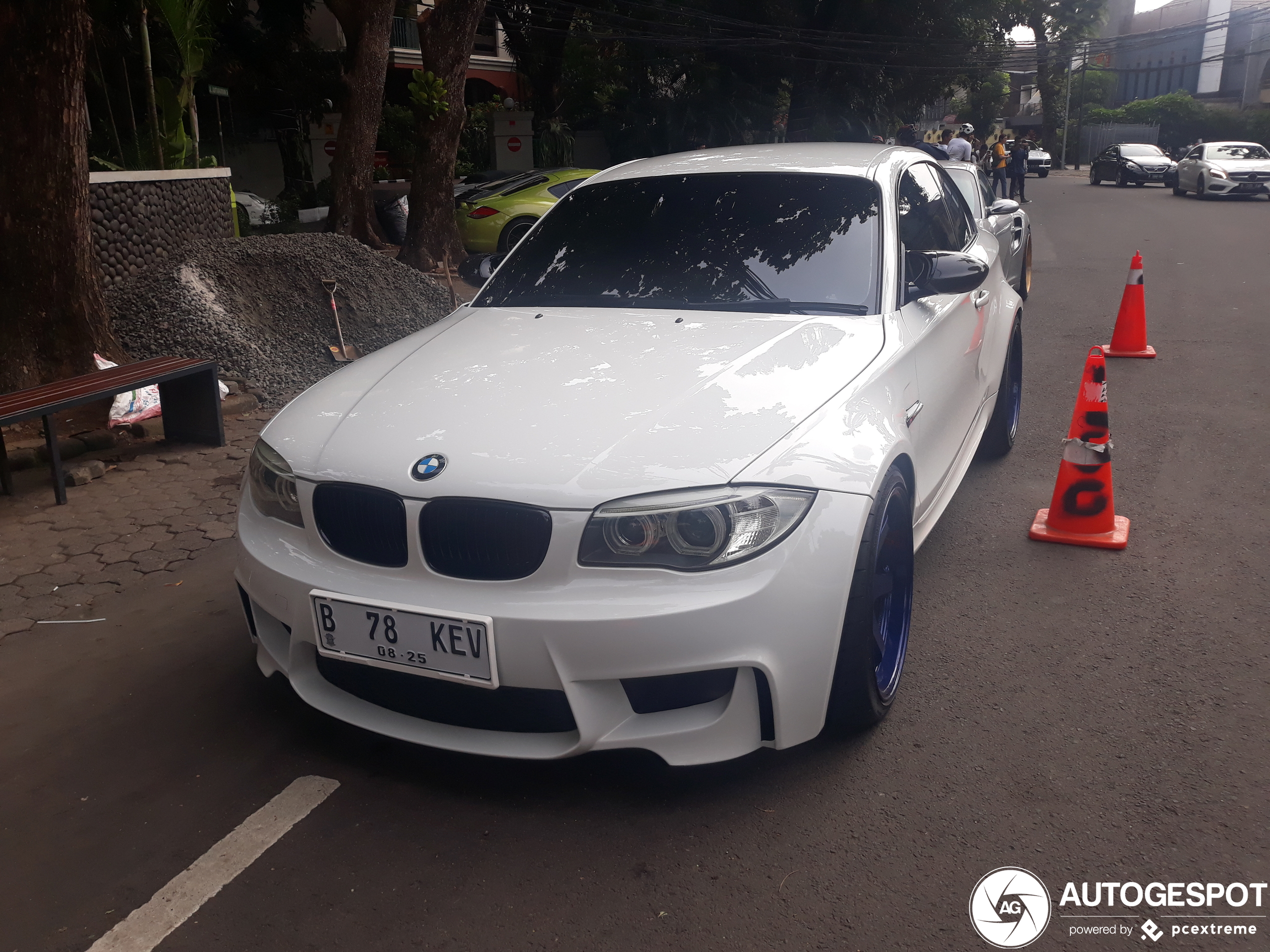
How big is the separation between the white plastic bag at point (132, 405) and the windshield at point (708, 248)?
3.26m

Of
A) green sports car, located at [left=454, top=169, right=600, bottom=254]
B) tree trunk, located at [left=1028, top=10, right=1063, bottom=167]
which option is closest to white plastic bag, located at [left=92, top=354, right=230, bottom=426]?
green sports car, located at [left=454, top=169, right=600, bottom=254]

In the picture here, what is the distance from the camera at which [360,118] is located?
13250 millimetres

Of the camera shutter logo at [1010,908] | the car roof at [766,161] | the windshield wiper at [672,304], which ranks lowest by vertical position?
the camera shutter logo at [1010,908]

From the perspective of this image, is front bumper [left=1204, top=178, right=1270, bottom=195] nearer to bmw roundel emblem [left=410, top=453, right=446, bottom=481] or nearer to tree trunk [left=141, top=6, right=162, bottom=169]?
tree trunk [left=141, top=6, right=162, bottom=169]

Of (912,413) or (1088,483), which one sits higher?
(912,413)

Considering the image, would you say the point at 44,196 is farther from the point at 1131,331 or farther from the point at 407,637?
the point at 1131,331

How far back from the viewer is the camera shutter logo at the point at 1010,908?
2400 mm

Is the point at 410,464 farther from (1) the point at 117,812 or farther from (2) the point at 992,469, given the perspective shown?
(2) the point at 992,469

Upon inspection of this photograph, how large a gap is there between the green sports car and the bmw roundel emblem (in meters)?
12.6

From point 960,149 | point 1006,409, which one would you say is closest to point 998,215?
point 1006,409

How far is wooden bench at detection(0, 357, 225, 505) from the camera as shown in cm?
541

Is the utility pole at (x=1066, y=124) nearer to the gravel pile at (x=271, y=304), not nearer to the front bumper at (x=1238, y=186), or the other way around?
the front bumper at (x=1238, y=186)

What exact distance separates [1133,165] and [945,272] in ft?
116

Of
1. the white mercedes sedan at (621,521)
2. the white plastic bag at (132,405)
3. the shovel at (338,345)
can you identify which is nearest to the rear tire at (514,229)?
the shovel at (338,345)
